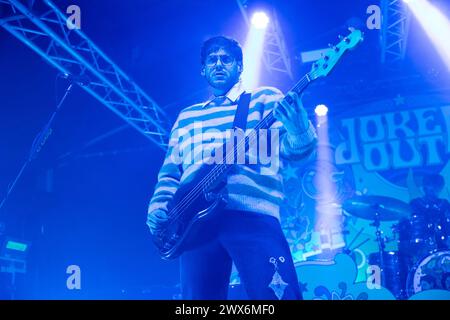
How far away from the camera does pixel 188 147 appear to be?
2.40 m

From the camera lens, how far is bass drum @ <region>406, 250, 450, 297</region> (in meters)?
3.29

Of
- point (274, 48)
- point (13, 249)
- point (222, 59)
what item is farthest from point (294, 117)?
point (13, 249)

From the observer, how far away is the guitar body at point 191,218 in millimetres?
2125

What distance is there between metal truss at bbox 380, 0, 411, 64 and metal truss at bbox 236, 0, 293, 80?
876 millimetres

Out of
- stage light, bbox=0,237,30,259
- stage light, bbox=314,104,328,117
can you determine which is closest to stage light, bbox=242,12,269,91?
stage light, bbox=314,104,328,117

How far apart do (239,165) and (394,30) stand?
Result: 8.84ft

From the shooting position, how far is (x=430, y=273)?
11.0 ft

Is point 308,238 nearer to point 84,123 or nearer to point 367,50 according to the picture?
point 367,50

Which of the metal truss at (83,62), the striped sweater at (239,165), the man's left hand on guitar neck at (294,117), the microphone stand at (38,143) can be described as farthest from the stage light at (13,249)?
the man's left hand on guitar neck at (294,117)

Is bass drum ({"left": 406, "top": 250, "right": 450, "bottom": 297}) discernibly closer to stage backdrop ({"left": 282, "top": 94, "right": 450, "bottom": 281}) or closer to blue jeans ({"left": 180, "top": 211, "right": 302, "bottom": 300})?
stage backdrop ({"left": 282, "top": 94, "right": 450, "bottom": 281})

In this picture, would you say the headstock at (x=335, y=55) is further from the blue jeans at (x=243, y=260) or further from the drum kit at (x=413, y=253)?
the drum kit at (x=413, y=253)
